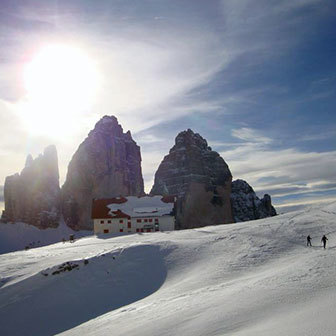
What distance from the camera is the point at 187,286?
2686 cm

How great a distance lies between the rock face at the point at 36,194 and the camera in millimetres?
137587

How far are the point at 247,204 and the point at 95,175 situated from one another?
65.0 metres

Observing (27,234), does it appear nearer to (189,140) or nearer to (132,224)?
(189,140)

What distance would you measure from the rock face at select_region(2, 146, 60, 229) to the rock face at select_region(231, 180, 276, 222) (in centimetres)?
→ 7457

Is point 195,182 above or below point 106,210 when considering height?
above

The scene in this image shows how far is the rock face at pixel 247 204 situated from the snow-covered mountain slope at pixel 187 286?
92657 mm

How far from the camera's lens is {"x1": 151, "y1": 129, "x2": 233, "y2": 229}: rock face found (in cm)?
13688

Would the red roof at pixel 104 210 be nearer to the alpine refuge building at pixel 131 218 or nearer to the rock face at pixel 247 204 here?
the alpine refuge building at pixel 131 218

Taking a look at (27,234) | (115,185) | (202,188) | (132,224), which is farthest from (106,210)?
(202,188)

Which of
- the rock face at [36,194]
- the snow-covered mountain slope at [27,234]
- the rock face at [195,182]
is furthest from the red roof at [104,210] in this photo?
the rock face at [36,194]

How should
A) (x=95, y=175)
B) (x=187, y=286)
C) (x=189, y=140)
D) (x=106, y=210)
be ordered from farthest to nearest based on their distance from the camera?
(x=189, y=140) → (x=95, y=175) → (x=106, y=210) → (x=187, y=286)

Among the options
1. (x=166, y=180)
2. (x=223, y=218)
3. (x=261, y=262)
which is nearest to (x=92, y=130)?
(x=166, y=180)

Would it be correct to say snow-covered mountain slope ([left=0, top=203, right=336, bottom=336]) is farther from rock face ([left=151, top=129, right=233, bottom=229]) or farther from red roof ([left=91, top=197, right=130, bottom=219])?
rock face ([left=151, top=129, right=233, bottom=229])

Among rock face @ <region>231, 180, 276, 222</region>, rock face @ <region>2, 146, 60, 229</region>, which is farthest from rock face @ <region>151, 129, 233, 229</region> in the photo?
rock face @ <region>2, 146, 60, 229</region>
